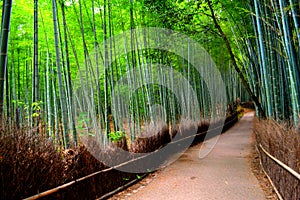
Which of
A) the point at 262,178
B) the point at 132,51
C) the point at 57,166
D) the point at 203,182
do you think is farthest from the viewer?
the point at 132,51

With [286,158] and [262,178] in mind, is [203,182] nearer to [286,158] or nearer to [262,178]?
[262,178]

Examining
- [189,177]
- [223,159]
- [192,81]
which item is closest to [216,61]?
[192,81]

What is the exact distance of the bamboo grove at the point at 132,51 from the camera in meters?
4.21

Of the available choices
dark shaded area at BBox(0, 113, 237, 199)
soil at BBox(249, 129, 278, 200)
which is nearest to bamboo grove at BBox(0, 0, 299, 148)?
dark shaded area at BBox(0, 113, 237, 199)

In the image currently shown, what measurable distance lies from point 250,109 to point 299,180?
26.1 m

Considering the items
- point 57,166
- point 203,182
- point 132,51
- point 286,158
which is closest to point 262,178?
point 203,182

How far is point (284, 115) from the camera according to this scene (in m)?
5.84

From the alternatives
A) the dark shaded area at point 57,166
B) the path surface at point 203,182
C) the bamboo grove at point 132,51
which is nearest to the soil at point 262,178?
the path surface at point 203,182

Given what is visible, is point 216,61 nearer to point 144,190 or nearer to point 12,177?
point 144,190

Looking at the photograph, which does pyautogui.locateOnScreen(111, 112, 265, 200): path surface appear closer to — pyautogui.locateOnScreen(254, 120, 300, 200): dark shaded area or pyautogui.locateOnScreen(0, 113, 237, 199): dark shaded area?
pyautogui.locateOnScreen(0, 113, 237, 199): dark shaded area

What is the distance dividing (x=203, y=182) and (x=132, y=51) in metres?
3.68

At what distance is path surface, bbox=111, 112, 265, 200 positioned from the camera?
397 cm

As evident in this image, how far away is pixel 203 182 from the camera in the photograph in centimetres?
463

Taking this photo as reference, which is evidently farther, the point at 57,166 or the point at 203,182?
the point at 203,182
